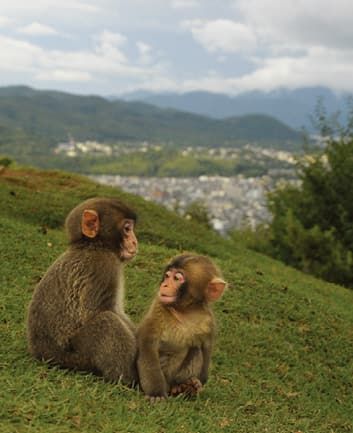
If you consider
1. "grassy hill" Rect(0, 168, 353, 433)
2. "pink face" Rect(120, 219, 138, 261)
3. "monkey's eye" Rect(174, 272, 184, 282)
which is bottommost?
"grassy hill" Rect(0, 168, 353, 433)

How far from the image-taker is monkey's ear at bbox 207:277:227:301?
211 inches

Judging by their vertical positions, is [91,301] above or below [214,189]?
above

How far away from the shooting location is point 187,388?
570 cm

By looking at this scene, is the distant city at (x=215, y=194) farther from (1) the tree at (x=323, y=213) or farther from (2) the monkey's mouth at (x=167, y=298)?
(2) the monkey's mouth at (x=167, y=298)

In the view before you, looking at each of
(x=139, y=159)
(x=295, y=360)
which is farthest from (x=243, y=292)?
(x=139, y=159)

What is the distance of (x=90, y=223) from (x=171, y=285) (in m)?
0.87

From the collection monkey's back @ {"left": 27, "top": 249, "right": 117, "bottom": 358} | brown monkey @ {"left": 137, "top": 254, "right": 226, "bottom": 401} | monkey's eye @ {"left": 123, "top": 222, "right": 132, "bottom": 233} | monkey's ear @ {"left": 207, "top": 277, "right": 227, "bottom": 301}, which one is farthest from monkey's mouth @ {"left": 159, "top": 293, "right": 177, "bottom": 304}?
monkey's eye @ {"left": 123, "top": 222, "right": 132, "bottom": 233}

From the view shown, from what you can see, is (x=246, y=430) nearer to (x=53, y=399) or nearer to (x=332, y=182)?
(x=53, y=399)

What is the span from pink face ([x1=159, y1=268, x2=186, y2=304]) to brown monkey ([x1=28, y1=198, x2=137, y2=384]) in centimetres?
38

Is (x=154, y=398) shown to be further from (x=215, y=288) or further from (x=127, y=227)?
(x=127, y=227)

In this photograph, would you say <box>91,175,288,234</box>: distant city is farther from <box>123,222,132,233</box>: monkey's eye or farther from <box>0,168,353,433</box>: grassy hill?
<box>123,222,132,233</box>: monkey's eye

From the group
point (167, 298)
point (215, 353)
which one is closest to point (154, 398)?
point (167, 298)

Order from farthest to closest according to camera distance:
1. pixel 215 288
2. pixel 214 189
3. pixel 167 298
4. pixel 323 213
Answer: pixel 214 189, pixel 323 213, pixel 215 288, pixel 167 298

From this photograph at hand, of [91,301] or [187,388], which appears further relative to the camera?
[187,388]
